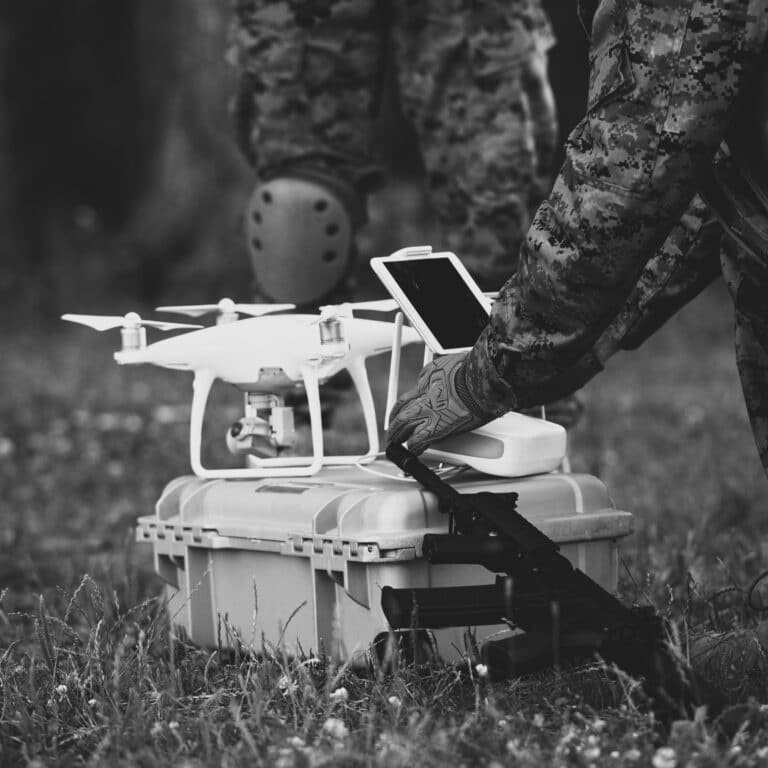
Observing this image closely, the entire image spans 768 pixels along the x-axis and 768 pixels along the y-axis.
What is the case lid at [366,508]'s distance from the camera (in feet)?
6.54

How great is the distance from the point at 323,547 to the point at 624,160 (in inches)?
28.7

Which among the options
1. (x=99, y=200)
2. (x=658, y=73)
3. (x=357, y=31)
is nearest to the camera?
(x=658, y=73)

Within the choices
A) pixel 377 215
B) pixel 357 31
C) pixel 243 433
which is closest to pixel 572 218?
pixel 243 433

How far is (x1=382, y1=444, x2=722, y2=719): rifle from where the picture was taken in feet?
5.50

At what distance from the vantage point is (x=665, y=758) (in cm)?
149

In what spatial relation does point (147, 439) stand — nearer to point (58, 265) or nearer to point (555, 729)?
point (555, 729)

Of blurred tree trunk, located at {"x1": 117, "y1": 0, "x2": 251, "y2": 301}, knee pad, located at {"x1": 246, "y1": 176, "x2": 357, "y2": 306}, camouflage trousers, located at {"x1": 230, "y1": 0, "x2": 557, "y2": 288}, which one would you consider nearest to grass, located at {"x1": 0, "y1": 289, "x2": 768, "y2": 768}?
knee pad, located at {"x1": 246, "y1": 176, "x2": 357, "y2": 306}

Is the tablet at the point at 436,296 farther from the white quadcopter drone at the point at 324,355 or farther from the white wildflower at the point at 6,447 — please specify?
the white wildflower at the point at 6,447

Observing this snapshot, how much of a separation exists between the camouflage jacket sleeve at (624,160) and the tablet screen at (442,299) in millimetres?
286

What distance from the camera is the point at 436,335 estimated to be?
2.10 m

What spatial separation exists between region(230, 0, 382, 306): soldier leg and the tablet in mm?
771

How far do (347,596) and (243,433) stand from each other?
0.44 meters

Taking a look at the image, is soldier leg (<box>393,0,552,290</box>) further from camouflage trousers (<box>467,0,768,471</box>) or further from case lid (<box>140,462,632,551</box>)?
camouflage trousers (<box>467,0,768,471</box>)

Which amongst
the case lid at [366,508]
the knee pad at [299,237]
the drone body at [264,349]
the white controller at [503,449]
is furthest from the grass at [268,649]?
the knee pad at [299,237]
